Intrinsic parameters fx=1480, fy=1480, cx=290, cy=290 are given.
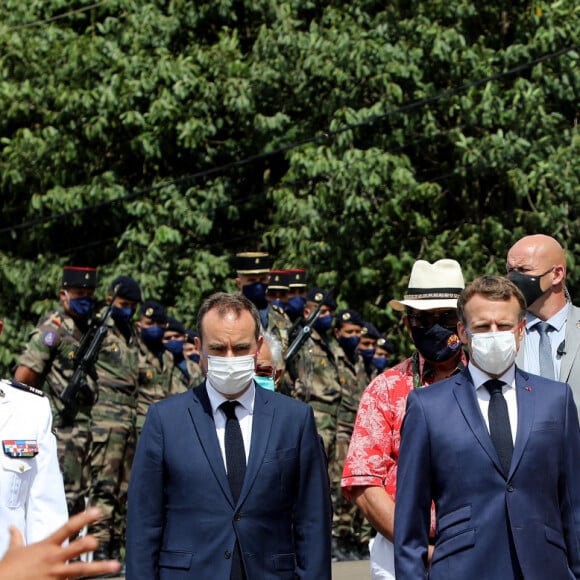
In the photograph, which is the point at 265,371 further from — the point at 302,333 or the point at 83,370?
the point at 302,333

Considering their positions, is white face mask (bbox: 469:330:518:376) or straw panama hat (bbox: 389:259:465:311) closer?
white face mask (bbox: 469:330:518:376)

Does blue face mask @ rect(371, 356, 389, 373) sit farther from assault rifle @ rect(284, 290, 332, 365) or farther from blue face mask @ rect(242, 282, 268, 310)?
blue face mask @ rect(242, 282, 268, 310)

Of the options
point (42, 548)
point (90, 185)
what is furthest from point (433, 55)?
point (42, 548)

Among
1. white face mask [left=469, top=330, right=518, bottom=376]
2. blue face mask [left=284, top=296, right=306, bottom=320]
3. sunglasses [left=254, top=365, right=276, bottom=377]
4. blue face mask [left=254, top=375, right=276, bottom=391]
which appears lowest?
blue face mask [left=254, top=375, right=276, bottom=391]

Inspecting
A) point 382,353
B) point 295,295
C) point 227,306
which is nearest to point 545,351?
point 227,306

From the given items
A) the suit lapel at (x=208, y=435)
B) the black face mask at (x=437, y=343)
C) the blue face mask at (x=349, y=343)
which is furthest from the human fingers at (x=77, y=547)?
the blue face mask at (x=349, y=343)

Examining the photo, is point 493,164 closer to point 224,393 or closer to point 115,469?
point 115,469

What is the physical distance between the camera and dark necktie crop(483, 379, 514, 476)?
17.4 feet

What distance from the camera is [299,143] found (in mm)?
18281

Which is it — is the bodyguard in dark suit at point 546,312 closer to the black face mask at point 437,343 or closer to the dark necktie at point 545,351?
the dark necktie at point 545,351

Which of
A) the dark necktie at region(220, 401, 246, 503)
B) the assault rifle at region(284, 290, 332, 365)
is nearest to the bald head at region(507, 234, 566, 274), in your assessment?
the dark necktie at region(220, 401, 246, 503)

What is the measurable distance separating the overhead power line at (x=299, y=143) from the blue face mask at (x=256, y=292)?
180 inches

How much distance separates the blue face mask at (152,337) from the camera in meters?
14.0

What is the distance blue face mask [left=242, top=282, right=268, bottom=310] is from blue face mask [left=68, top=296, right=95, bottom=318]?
4.57 ft
